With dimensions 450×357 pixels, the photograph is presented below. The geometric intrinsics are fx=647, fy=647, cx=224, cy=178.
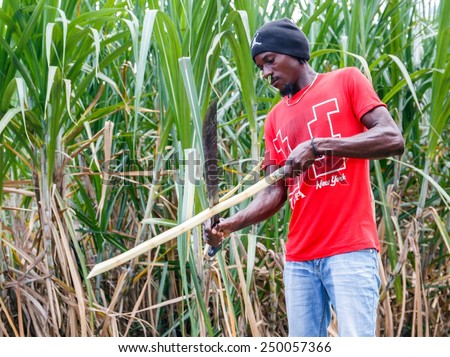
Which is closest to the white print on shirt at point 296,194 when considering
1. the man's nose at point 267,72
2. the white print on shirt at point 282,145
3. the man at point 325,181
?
the man at point 325,181

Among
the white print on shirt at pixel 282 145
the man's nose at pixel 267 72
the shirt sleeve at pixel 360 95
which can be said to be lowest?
the white print on shirt at pixel 282 145

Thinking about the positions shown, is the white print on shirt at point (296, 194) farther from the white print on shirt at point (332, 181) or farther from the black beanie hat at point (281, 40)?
the black beanie hat at point (281, 40)

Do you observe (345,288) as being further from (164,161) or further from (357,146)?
(164,161)

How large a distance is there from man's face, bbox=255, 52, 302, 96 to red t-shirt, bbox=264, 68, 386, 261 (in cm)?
7

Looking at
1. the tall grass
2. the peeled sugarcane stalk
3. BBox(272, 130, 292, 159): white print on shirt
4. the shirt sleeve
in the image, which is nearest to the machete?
the peeled sugarcane stalk

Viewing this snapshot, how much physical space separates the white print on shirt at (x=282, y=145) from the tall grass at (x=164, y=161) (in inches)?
9.5

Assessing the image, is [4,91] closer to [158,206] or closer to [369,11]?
[158,206]

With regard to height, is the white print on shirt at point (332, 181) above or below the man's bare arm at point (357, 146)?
below

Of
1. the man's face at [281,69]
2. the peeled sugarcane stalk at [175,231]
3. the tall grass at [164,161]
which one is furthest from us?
the tall grass at [164,161]

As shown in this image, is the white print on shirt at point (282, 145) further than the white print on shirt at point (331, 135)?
Yes

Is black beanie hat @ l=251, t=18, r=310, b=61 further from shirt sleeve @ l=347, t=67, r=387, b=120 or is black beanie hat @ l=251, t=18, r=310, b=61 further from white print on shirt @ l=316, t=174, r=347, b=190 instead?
white print on shirt @ l=316, t=174, r=347, b=190

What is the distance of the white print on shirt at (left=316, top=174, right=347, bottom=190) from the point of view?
1.72 m

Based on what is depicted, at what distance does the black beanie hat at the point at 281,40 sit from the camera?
5.87ft

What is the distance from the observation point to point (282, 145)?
6.09 ft
